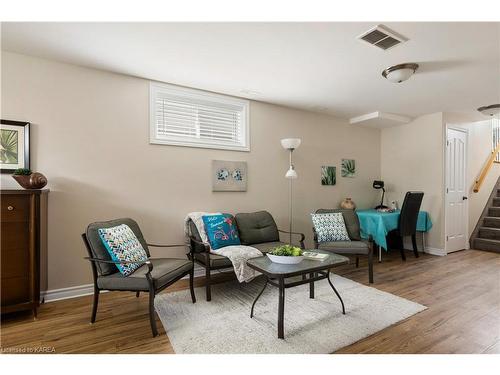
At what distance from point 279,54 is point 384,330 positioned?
262cm

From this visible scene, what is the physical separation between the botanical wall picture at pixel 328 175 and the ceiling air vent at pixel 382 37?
2448 millimetres

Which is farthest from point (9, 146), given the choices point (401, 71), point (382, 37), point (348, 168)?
point (348, 168)

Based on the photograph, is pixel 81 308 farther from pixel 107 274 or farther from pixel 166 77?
pixel 166 77

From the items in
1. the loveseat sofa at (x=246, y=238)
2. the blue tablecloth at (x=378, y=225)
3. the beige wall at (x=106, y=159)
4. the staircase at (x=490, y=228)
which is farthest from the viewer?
the staircase at (x=490, y=228)

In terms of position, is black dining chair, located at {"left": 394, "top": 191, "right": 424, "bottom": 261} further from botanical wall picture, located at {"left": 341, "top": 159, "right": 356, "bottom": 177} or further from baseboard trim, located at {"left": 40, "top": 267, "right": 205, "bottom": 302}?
baseboard trim, located at {"left": 40, "top": 267, "right": 205, "bottom": 302}

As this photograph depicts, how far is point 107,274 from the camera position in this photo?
7.36 ft

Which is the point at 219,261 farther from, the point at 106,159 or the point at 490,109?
the point at 490,109

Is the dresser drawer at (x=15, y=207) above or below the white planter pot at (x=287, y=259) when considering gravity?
above

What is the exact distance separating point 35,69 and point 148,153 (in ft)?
4.36

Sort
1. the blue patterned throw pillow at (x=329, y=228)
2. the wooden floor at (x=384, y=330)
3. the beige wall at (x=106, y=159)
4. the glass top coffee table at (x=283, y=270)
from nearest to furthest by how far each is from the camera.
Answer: the wooden floor at (x=384, y=330) → the glass top coffee table at (x=283, y=270) → the beige wall at (x=106, y=159) → the blue patterned throw pillow at (x=329, y=228)

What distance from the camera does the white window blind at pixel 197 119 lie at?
3301 millimetres

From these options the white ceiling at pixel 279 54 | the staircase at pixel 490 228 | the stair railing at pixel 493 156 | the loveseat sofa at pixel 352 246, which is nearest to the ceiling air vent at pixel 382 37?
the white ceiling at pixel 279 54

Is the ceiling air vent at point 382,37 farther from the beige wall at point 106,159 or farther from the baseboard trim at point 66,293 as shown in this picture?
the baseboard trim at point 66,293

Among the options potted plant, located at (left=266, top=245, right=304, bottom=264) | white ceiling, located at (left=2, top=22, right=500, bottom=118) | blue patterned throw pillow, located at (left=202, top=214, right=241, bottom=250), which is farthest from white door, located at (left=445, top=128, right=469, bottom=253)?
blue patterned throw pillow, located at (left=202, top=214, right=241, bottom=250)
